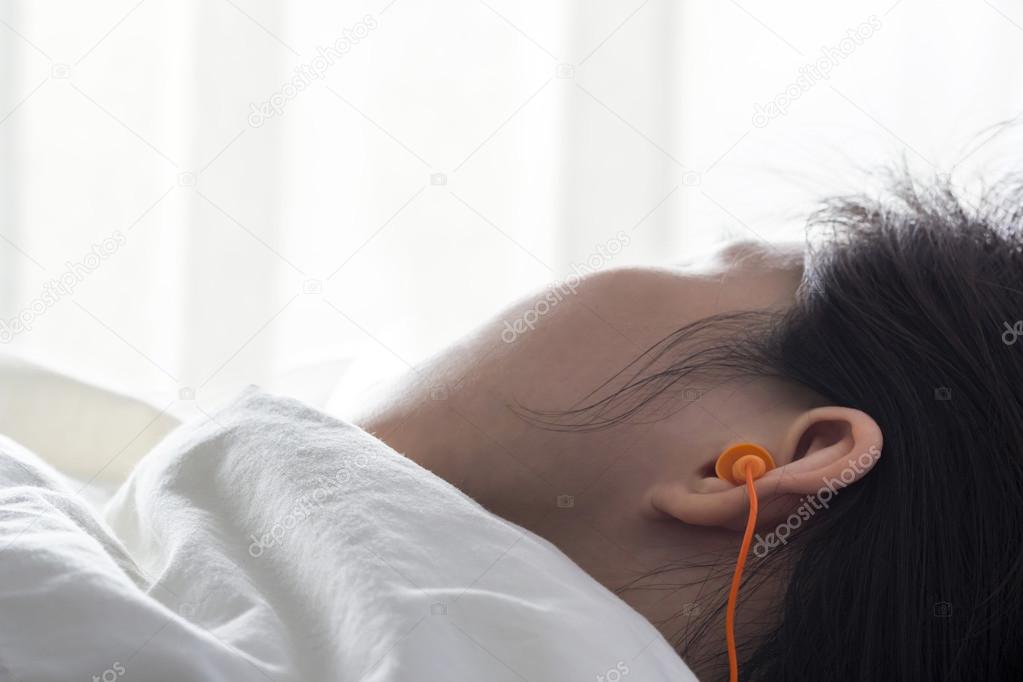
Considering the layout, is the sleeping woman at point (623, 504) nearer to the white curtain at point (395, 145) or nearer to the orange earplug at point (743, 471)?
the orange earplug at point (743, 471)

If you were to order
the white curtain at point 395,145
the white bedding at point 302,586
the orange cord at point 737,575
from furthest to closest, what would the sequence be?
1. the white curtain at point 395,145
2. the orange cord at point 737,575
3. the white bedding at point 302,586

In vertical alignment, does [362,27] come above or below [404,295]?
above

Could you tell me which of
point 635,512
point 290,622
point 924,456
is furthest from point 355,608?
point 924,456

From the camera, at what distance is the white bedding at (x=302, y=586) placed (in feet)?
1.46

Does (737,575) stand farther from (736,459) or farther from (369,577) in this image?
(369,577)

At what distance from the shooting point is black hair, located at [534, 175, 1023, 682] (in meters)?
0.63

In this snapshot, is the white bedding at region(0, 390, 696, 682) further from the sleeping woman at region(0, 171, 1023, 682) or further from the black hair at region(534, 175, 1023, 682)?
the black hair at region(534, 175, 1023, 682)

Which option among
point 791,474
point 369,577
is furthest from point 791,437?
point 369,577

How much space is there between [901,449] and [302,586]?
15.6 inches

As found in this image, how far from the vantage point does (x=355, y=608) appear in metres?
0.49

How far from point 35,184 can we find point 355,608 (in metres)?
1.32

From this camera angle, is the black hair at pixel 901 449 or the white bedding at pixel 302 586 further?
the black hair at pixel 901 449

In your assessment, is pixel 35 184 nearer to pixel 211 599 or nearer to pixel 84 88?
pixel 84 88

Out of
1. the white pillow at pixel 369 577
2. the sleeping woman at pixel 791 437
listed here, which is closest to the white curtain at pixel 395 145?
the sleeping woman at pixel 791 437
